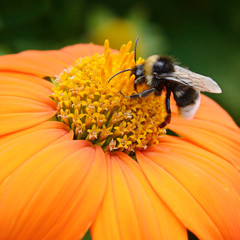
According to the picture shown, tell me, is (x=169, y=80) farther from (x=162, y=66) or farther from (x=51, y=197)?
(x=51, y=197)

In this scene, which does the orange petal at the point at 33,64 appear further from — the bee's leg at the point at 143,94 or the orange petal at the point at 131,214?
the orange petal at the point at 131,214

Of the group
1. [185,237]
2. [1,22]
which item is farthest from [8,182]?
[1,22]

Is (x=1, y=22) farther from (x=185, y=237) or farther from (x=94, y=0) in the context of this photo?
(x=185, y=237)

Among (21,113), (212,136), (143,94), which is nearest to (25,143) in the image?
(21,113)

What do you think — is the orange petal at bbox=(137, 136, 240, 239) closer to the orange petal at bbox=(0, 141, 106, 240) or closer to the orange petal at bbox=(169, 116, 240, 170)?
the orange petal at bbox=(169, 116, 240, 170)

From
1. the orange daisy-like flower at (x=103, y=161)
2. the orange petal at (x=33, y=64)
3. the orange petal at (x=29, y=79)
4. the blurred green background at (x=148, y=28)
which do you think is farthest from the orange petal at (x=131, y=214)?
the blurred green background at (x=148, y=28)
